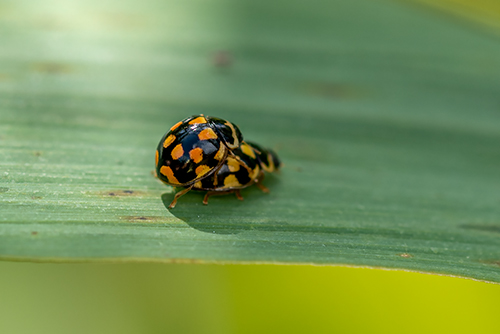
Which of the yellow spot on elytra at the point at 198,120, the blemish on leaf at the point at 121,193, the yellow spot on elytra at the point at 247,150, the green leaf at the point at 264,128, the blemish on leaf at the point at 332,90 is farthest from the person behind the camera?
the blemish on leaf at the point at 332,90

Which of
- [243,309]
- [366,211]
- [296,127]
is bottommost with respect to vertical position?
[243,309]

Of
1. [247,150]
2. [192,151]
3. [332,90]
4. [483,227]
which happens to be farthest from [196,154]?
[483,227]

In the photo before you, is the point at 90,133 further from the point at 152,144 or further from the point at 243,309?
the point at 243,309

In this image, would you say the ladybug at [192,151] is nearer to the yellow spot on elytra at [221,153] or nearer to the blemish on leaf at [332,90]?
the yellow spot on elytra at [221,153]

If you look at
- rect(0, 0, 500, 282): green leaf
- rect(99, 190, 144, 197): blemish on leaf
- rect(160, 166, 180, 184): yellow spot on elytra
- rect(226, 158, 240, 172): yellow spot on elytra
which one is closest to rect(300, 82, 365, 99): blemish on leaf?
rect(0, 0, 500, 282): green leaf

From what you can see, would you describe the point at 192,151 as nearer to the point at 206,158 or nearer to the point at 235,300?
the point at 206,158

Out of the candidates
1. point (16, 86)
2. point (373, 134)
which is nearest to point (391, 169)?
point (373, 134)

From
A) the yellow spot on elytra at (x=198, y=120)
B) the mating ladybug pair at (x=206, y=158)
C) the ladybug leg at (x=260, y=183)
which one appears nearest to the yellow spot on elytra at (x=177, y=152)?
the mating ladybug pair at (x=206, y=158)
